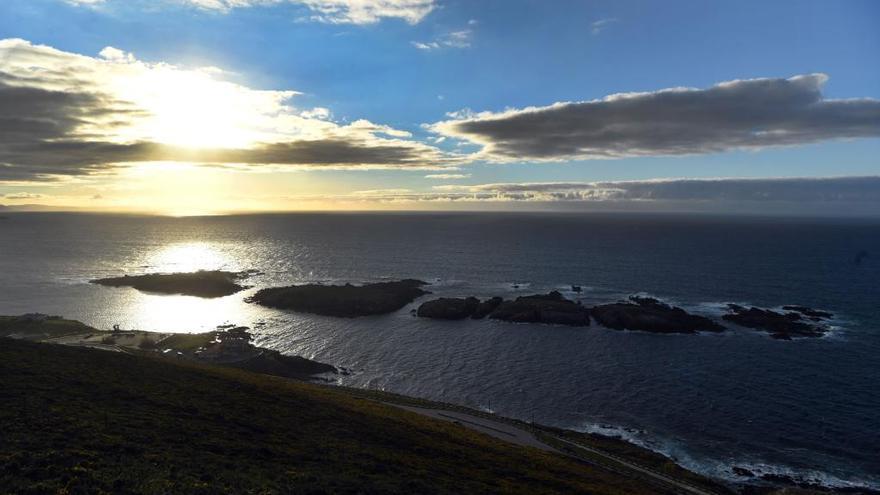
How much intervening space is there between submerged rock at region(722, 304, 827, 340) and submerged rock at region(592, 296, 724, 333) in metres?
7.56

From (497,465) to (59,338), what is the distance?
77233mm

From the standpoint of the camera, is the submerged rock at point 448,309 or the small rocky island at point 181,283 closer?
the submerged rock at point 448,309

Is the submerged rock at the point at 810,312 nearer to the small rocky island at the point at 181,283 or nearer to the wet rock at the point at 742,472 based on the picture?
the wet rock at the point at 742,472

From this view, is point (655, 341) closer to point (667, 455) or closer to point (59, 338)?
point (667, 455)

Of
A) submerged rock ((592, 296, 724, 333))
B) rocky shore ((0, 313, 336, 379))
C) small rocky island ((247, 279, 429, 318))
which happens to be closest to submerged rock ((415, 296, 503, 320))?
small rocky island ((247, 279, 429, 318))

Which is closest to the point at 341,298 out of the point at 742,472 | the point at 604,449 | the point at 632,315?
the point at 632,315

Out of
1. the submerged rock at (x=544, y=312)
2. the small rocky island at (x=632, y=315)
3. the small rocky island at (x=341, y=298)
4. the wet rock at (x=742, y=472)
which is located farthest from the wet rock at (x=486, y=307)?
the wet rock at (x=742, y=472)

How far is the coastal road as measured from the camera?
1576 inches

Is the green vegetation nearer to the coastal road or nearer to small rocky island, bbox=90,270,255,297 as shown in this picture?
the coastal road

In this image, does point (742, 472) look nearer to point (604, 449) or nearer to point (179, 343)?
point (604, 449)

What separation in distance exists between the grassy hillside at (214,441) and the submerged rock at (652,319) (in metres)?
58.1

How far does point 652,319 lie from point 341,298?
67.1 metres

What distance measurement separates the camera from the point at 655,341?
85.1 m

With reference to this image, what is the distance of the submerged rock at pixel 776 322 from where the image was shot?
286 ft
